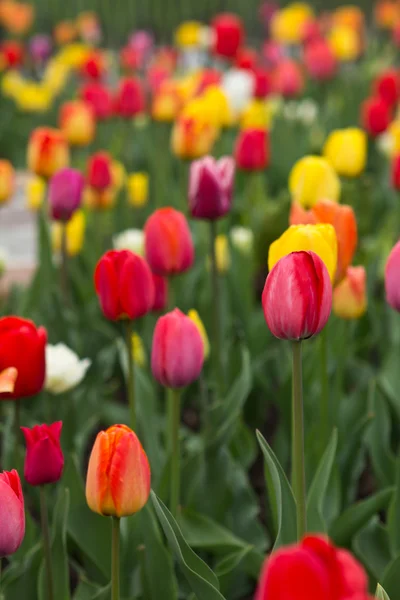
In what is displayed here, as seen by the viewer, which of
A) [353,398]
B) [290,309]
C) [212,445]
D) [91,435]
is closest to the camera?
[290,309]

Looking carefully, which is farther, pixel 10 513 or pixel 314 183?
pixel 314 183

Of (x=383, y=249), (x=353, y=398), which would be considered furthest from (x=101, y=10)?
(x=353, y=398)

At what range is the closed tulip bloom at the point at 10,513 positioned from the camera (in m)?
0.84

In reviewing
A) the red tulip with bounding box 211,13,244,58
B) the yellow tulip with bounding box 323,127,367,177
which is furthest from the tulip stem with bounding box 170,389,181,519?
the red tulip with bounding box 211,13,244,58

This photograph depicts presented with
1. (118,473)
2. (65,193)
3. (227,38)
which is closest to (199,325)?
(65,193)

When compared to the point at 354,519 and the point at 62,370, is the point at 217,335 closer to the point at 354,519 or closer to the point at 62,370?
the point at 62,370

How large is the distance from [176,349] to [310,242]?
0.79ft

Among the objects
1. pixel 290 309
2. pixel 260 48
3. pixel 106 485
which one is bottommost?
pixel 260 48

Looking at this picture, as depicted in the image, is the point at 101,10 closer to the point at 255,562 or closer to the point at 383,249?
the point at 383,249

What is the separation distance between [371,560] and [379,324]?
2.76 feet

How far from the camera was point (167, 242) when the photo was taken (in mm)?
1397

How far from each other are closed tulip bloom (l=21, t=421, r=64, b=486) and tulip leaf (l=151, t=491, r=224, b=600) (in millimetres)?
139

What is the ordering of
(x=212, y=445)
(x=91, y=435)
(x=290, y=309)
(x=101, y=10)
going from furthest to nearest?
(x=101, y=10) < (x=91, y=435) < (x=212, y=445) < (x=290, y=309)

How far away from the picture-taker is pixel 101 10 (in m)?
9.35
